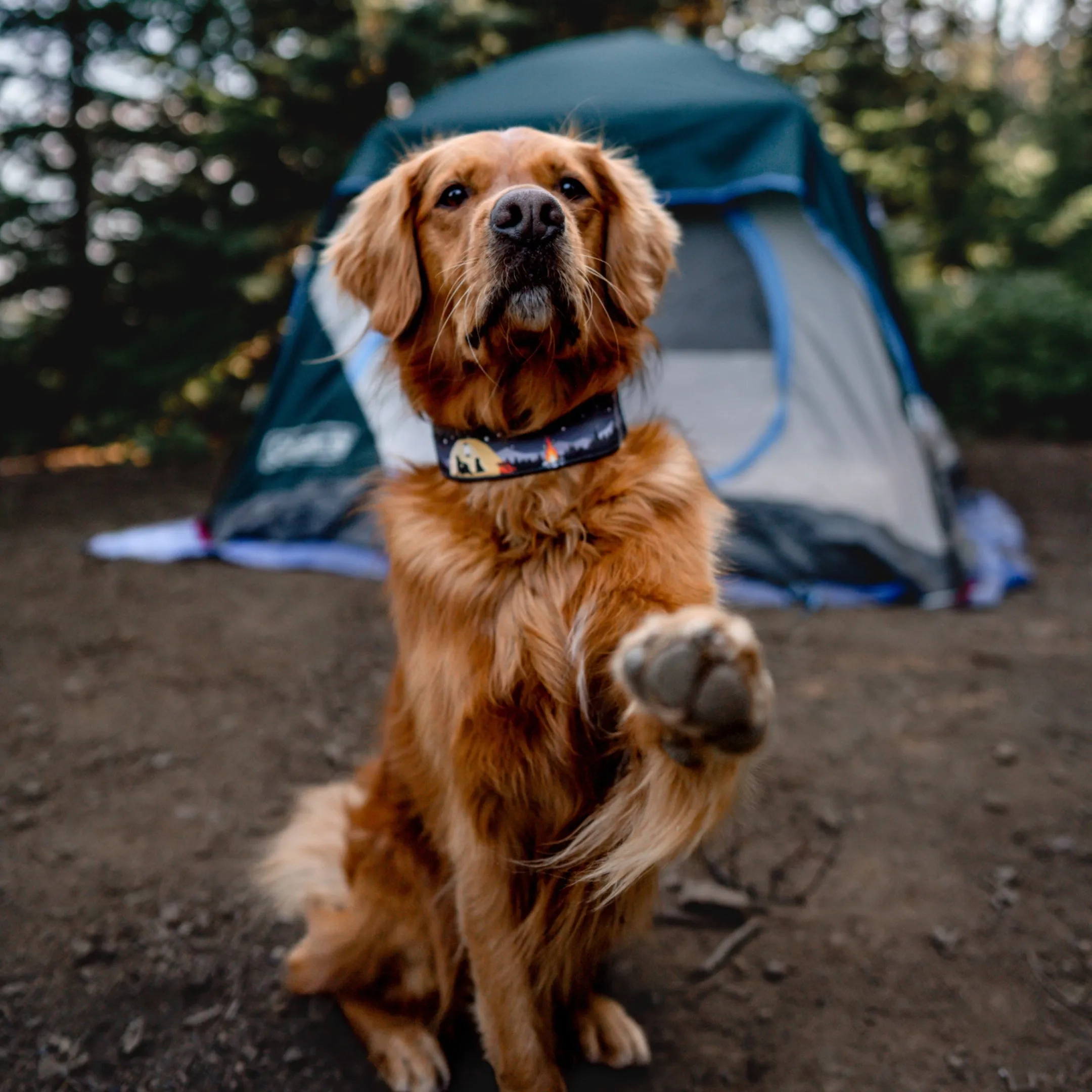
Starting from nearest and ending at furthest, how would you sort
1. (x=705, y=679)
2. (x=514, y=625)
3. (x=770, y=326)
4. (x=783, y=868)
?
(x=705, y=679) → (x=514, y=625) → (x=783, y=868) → (x=770, y=326)

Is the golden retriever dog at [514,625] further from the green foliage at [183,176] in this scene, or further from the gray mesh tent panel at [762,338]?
the green foliage at [183,176]

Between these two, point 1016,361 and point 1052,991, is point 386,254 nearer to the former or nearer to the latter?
point 1052,991

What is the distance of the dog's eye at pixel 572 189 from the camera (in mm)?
1767

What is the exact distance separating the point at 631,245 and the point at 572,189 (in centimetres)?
17

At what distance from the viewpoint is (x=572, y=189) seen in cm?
178

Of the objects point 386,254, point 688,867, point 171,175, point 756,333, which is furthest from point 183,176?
point 688,867

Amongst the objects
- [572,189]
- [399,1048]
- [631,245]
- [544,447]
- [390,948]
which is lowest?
[399,1048]

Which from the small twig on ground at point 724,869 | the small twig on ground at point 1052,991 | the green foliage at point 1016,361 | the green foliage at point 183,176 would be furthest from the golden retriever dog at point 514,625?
the green foliage at point 1016,361

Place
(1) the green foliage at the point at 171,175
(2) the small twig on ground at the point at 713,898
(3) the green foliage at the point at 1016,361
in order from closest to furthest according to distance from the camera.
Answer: (2) the small twig on ground at the point at 713,898 < (1) the green foliage at the point at 171,175 < (3) the green foliage at the point at 1016,361

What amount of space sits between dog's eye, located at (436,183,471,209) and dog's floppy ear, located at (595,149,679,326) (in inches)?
11.8

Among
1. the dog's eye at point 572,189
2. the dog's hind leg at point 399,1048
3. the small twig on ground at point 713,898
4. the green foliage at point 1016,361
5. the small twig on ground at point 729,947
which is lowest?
the green foliage at point 1016,361

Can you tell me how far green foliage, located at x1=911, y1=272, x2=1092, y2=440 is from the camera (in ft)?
25.8

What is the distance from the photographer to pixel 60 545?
468 cm

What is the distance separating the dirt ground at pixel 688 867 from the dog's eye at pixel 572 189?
5.44 feet
